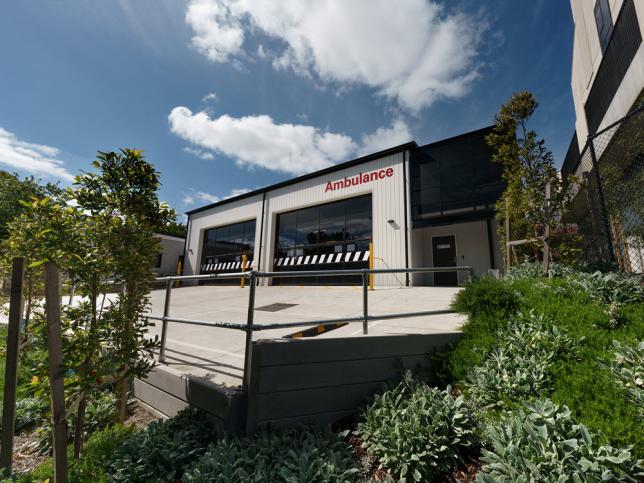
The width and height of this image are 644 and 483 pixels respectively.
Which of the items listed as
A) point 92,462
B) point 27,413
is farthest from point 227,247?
point 92,462

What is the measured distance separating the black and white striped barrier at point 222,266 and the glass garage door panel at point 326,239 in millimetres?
1888

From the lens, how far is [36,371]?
2.48m

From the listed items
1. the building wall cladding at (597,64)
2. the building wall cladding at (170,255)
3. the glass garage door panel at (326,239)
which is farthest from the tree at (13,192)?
the building wall cladding at (597,64)

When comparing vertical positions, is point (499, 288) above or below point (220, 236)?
below

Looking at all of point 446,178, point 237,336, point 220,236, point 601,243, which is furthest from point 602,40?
point 220,236

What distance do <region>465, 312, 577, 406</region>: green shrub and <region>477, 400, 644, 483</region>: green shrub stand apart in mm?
329

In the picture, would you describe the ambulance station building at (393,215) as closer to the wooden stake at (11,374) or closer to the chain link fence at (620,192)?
the chain link fence at (620,192)

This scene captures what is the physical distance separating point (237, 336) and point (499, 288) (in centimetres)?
383

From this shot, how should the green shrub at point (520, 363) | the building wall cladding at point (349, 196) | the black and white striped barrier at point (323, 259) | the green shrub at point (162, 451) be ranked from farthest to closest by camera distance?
the black and white striped barrier at point (323, 259)
the building wall cladding at point (349, 196)
the green shrub at point (520, 363)
the green shrub at point (162, 451)

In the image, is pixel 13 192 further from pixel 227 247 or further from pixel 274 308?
pixel 274 308

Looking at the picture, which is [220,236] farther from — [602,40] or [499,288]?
[602,40]

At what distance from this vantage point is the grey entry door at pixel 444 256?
12.1 metres

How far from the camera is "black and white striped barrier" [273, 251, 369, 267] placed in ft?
40.9

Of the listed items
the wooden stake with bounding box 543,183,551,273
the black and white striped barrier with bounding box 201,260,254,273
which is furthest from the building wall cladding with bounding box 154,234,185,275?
the wooden stake with bounding box 543,183,551,273
